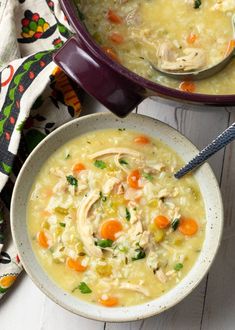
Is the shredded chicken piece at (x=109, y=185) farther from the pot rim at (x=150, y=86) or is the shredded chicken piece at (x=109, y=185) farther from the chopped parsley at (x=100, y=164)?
the pot rim at (x=150, y=86)

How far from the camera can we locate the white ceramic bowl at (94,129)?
1875mm

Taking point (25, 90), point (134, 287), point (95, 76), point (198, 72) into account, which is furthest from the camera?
point (25, 90)

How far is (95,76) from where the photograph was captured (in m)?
1.54

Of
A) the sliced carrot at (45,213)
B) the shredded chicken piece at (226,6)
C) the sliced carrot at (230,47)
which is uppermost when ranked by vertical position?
the shredded chicken piece at (226,6)

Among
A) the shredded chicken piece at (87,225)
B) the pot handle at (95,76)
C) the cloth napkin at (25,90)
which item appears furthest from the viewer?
the cloth napkin at (25,90)

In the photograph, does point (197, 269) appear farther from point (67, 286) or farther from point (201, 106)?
point (201, 106)

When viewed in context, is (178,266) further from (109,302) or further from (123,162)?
(123,162)

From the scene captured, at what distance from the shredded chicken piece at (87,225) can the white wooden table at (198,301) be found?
0.85 feet

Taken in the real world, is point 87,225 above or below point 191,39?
below

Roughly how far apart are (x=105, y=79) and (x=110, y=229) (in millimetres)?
507

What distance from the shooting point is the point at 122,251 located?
189cm

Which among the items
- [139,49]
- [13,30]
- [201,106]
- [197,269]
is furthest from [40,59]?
[197,269]

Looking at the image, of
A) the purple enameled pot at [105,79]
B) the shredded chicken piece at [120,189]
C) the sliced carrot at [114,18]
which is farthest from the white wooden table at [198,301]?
the purple enameled pot at [105,79]

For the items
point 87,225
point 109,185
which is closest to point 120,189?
point 109,185
